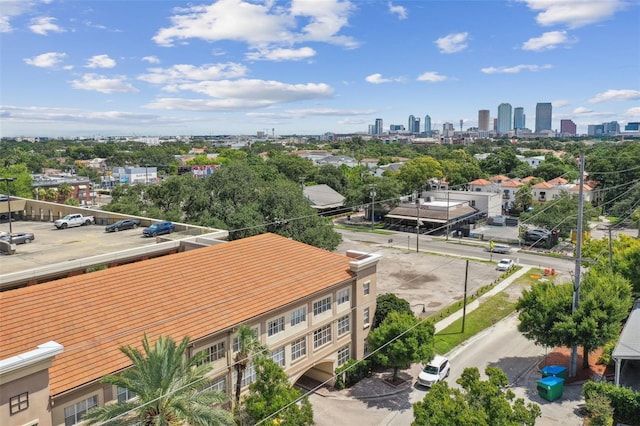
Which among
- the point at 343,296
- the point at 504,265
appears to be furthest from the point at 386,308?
the point at 504,265

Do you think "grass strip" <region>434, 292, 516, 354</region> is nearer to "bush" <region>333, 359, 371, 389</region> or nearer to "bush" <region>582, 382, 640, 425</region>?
"bush" <region>333, 359, 371, 389</region>

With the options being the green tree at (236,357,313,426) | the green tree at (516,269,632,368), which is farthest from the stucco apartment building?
the green tree at (516,269,632,368)

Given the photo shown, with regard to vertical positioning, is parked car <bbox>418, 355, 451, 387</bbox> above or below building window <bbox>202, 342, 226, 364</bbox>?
below

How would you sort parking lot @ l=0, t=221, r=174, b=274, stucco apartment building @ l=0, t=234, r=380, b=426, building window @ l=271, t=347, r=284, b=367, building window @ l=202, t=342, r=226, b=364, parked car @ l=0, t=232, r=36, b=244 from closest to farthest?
1. stucco apartment building @ l=0, t=234, r=380, b=426
2. building window @ l=202, t=342, r=226, b=364
3. building window @ l=271, t=347, r=284, b=367
4. parking lot @ l=0, t=221, r=174, b=274
5. parked car @ l=0, t=232, r=36, b=244

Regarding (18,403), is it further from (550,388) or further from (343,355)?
(550,388)

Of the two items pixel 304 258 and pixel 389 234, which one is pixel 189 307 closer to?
pixel 304 258

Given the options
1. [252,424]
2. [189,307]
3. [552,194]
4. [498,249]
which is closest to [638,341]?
[252,424]

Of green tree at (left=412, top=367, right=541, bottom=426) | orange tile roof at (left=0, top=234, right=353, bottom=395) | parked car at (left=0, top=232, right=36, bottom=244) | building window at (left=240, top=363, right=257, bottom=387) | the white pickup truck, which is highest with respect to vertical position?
the white pickup truck
